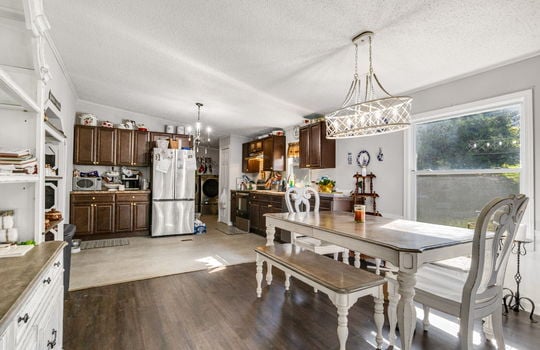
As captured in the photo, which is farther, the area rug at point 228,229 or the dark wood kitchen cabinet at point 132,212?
the area rug at point 228,229

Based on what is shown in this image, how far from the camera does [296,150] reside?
5633mm

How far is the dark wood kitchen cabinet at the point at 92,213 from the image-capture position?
4871 mm

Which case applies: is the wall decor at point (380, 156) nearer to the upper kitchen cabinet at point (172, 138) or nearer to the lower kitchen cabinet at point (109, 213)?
the upper kitchen cabinet at point (172, 138)

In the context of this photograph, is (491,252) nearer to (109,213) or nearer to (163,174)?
(163,174)

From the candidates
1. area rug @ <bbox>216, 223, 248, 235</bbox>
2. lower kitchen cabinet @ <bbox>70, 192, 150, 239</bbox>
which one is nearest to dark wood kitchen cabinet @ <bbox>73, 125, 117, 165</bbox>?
lower kitchen cabinet @ <bbox>70, 192, 150, 239</bbox>

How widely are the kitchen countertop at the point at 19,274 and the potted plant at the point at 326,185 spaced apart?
3807 mm

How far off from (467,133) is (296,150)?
313 cm

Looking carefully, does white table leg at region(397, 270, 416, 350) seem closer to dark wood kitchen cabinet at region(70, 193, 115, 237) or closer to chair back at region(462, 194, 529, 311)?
chair back at region(462, 194, 529, 311)

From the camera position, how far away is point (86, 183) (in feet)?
17.5

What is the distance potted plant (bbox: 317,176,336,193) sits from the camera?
4598 millimetres

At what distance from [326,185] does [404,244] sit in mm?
3014

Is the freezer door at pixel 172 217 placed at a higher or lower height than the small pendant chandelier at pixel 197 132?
lower

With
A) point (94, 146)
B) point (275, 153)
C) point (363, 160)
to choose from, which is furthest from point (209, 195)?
point (363, 160)

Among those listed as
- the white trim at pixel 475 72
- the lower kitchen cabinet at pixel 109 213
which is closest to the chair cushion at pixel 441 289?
the white trim at pixel 475 72
